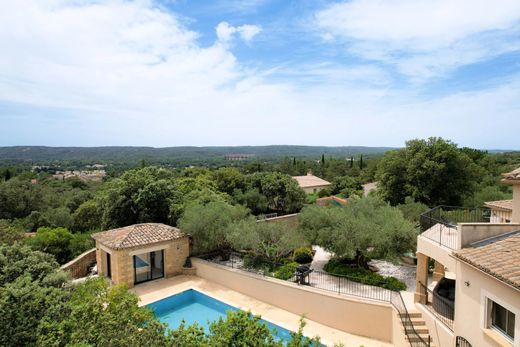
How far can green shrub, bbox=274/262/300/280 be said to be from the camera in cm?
1734

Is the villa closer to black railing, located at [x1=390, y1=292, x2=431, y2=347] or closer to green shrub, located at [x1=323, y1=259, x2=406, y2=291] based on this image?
black railing, located at [x1=390, y1=292, x2=431, y2=347]

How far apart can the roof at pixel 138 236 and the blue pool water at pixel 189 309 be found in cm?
356

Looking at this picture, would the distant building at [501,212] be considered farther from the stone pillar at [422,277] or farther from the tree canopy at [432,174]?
the tree canopy at [432,174]

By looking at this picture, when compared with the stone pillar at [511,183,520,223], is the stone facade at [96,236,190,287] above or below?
below

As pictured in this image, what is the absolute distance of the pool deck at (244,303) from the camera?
13945 mm

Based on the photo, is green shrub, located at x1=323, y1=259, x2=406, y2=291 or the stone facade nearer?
green shrub, located at x1=323, y1=259, x2=406, y2=291

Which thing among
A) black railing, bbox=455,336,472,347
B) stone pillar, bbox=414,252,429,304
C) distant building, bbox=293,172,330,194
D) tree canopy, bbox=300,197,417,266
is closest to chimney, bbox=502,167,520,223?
stone pillar, bbox=414,252,429,304

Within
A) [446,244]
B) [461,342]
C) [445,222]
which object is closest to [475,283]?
[461,342]

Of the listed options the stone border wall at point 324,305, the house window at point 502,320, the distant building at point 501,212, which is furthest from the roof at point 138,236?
the distant building at point 501,212

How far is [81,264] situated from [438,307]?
2024 centimetres

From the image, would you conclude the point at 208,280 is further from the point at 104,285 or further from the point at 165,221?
the point at 104,285

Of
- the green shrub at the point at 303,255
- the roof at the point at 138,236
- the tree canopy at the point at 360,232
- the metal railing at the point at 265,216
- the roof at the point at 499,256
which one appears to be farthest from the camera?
the metal railing at the point at 265,216

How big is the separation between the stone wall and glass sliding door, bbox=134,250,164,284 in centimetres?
308

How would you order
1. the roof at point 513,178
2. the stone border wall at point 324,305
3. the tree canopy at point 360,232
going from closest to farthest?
1. the roof at point 513,178
2. the stone border wall at point 324,305
3. the tree canopy at point 360,232
